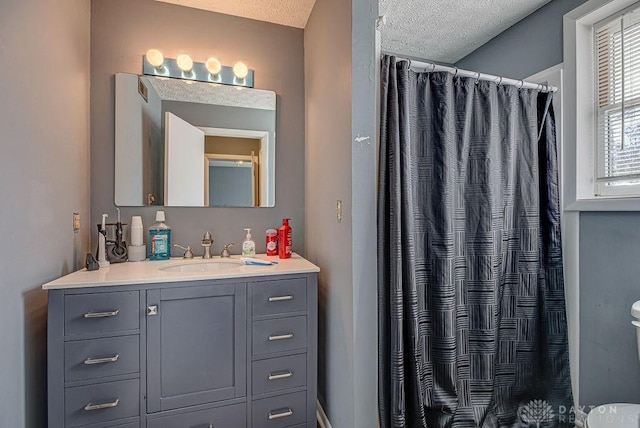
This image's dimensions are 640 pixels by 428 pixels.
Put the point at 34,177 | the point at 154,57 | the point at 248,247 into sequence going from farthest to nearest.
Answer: the point at 248,247 < the point at 154,57 < the point at 34,177

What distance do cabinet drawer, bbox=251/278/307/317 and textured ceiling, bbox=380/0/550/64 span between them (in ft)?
5.87

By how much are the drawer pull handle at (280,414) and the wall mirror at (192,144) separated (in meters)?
1.21

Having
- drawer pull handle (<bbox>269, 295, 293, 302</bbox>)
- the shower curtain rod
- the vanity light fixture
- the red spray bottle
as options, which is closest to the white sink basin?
the red spray bottle

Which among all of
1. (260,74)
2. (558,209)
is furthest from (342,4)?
(558,209)

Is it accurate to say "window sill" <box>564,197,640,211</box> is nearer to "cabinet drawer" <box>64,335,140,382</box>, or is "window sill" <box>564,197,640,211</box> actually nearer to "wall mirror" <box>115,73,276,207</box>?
"wall mirror" <box>115,73,276,207</box>

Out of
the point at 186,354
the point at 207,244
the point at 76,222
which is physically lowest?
the point at 186,354

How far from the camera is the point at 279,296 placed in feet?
5.05

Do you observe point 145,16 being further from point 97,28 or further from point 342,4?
point 342,4

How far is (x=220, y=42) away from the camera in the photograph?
204 cm

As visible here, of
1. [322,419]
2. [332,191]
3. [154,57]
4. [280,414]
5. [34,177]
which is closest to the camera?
[34,177]

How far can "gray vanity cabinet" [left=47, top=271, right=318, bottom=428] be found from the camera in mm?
1268

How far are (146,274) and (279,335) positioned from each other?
2.32ft

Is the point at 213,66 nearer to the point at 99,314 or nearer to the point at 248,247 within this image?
the point at 248,247

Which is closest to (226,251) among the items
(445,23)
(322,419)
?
(322,419)
